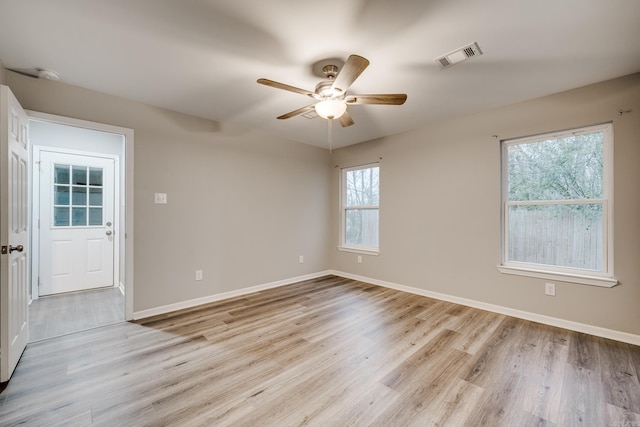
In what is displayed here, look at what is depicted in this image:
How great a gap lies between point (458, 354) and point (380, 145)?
3.15 m

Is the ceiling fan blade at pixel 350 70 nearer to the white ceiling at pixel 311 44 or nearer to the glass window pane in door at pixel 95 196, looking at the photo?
Result: the white ceiling at pixel 311 44

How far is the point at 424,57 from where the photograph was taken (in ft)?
7.15

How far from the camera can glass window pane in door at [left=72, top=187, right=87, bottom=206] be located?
413 cm

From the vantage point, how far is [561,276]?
2826mm

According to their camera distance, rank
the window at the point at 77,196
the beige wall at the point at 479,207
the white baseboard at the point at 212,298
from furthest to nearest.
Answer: the window at the point at 77,196 < the white baseboard at the point at 212,298 < the beige wall at the point at 479,207

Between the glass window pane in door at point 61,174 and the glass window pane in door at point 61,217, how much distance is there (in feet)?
1.34

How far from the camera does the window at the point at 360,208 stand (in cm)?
468

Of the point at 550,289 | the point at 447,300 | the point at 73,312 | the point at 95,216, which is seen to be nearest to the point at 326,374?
the point at 447,300

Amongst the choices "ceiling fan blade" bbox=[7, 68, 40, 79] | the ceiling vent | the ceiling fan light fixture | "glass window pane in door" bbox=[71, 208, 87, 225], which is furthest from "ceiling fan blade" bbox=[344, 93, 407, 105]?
"glass window pane in door" bbox=[71, 208, 87, 225]

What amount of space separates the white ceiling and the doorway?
4.38 feet

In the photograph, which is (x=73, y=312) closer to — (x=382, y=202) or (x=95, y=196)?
(x=95, y=196)

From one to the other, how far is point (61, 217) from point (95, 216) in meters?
0.39

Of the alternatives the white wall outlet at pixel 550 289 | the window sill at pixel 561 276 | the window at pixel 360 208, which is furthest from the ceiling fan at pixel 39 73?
the white wall outlet at pixel 550 289

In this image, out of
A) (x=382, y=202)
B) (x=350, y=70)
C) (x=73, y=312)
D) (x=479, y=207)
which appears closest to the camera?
(x=350, y=70)
